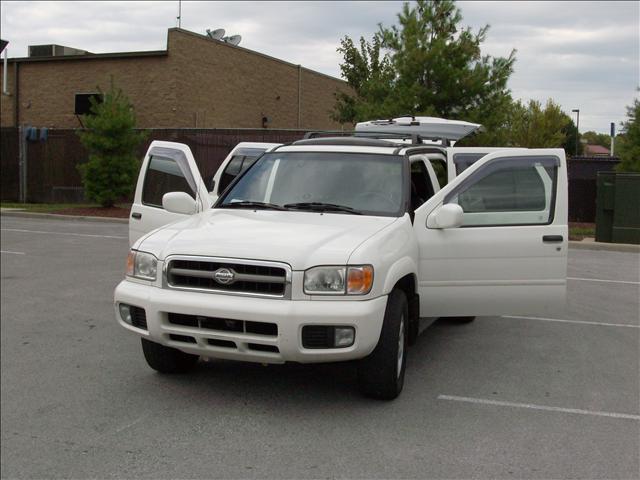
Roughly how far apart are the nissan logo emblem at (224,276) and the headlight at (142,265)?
0.52 m

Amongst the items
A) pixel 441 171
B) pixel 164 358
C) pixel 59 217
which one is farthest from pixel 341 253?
pixel 59 217

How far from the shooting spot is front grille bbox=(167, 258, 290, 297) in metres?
4.79

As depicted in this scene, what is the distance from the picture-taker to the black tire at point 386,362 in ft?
16.6

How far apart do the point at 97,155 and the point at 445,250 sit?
17542 millimetres

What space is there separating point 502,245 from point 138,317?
2887 millimetres

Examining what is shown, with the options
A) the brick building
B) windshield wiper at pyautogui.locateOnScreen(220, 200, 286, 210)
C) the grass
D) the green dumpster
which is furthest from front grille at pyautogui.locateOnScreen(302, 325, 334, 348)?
the brick building

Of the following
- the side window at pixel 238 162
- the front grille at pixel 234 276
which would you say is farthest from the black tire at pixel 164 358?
the side window at pixel 238 162

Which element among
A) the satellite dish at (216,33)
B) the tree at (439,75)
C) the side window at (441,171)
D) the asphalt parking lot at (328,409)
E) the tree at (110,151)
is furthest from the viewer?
the satellite dish at (216,33)

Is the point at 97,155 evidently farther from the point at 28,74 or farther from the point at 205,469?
the point at 205,469

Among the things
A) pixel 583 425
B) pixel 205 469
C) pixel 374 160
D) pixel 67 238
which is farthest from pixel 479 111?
pixel 205 469

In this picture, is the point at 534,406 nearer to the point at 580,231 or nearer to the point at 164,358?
the point at 164,358

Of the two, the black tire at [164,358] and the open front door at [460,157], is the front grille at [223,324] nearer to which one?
the black tire at [164,358]

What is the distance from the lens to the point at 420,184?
6965mm

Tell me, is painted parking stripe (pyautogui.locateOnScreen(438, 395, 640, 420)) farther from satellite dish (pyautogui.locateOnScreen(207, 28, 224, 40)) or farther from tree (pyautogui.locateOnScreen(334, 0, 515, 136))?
satellite dish (pyautogui.locateOnScreen(207, 28, 224, 40))
